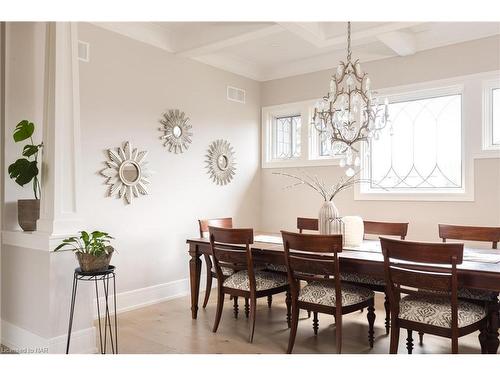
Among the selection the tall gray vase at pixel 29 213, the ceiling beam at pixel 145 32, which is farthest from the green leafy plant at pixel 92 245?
the ceiling beam at pixel 145 32

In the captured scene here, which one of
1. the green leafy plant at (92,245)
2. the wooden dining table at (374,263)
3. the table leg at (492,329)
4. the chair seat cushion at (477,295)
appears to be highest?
the green leafy plant at (92,245)

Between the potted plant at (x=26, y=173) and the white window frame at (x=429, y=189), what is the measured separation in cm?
307

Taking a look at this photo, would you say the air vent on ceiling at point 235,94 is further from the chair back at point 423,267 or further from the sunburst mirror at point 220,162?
the chair back at point 423,267

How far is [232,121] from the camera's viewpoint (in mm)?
5387

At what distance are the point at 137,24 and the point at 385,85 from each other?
280cm

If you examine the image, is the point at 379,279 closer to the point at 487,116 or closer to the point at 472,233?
the point at 472,233

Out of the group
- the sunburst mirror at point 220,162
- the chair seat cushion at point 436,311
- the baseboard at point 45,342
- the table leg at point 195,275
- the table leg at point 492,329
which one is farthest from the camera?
the sunburst mirror at point 220,162

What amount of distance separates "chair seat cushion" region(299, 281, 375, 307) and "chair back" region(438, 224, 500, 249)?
964 mm

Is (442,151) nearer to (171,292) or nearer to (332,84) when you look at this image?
(332,84)

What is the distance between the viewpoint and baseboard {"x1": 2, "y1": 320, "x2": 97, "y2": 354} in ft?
9.22

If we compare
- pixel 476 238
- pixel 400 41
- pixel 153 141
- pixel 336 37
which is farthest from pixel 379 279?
pixel 153 141

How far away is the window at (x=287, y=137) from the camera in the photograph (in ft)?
18.5

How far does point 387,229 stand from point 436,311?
135 cm
